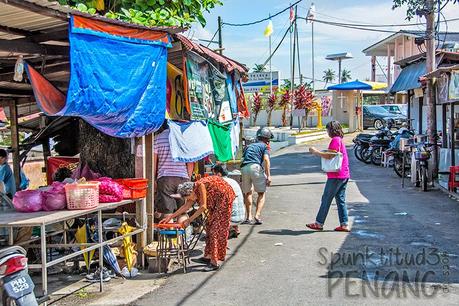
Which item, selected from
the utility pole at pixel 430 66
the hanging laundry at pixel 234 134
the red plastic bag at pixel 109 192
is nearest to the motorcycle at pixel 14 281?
the red plastic bag at pixel 109 192

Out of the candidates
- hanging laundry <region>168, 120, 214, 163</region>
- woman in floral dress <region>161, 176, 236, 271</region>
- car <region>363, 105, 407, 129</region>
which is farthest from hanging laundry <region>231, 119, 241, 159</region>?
car <region>363, 105, 407, 129</region>

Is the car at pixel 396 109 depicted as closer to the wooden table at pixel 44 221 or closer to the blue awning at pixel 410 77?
the blue awning at pixel 410 77

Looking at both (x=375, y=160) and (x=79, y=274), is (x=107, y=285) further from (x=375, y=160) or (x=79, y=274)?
(x=375, y=160)

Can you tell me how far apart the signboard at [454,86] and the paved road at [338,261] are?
2485 millimetres

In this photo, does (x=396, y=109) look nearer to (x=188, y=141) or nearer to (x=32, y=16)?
(x=188, y=141)

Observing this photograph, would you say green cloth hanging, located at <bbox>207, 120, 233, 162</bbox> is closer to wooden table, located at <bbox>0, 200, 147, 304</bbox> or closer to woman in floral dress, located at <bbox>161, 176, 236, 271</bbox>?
woman in floral dress, located at <bbox>161, 176, 236, 271</bbox>

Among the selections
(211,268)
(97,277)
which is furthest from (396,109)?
(97,277)

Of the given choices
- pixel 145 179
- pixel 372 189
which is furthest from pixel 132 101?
pixel 372 189

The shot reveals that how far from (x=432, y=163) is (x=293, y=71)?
2506 centimetres

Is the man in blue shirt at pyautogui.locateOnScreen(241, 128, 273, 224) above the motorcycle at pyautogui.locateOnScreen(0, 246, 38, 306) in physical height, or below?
above

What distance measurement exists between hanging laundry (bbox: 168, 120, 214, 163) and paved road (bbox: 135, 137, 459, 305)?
1.64 meters

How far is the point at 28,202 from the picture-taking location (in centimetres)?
649

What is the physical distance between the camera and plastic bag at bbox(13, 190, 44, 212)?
21.3 feet

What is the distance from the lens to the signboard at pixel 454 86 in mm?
12852
